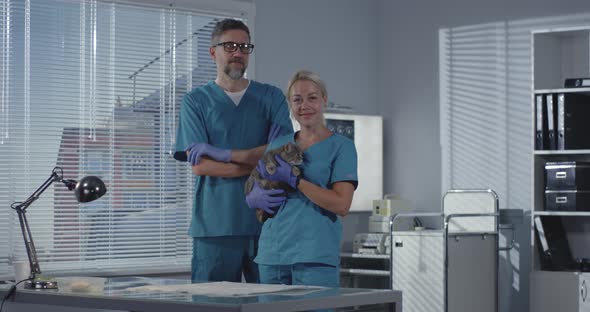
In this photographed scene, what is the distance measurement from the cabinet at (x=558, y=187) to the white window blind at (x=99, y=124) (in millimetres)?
2028

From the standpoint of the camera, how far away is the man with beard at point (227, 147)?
11.3ft

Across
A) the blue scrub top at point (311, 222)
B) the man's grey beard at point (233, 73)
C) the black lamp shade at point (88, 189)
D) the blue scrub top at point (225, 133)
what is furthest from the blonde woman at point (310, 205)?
the black lamp shade at point (88, 189)

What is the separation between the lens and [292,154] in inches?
127

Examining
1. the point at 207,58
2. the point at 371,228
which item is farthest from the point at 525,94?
the point at 207,58

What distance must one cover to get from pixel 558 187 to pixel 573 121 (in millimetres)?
374

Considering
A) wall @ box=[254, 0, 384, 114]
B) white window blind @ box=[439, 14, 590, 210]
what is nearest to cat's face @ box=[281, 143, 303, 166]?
white window blind @ box=[439, 14, 590, 210]

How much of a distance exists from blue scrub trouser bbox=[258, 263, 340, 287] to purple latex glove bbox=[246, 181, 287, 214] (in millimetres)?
200

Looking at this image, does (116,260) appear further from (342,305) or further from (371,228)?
(342,305)

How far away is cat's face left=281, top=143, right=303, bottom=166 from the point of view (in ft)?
10.5

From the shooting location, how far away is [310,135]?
131 inches

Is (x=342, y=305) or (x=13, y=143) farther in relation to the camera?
(x=13, y=143)

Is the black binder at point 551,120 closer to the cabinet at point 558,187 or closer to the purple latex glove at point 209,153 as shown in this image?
the cabinet at point 558,187

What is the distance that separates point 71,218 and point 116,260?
0.37 meters

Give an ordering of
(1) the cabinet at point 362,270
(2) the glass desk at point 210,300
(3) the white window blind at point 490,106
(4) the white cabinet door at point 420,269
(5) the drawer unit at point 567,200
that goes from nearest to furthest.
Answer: (2) the glass desk at point 210,300 < (5) the drawer unit at point 567,200 < (4) the white cabinet door at point 420,269 < (3) the white window blind at point 490,106 < (1) the cabinet at point 362,270
